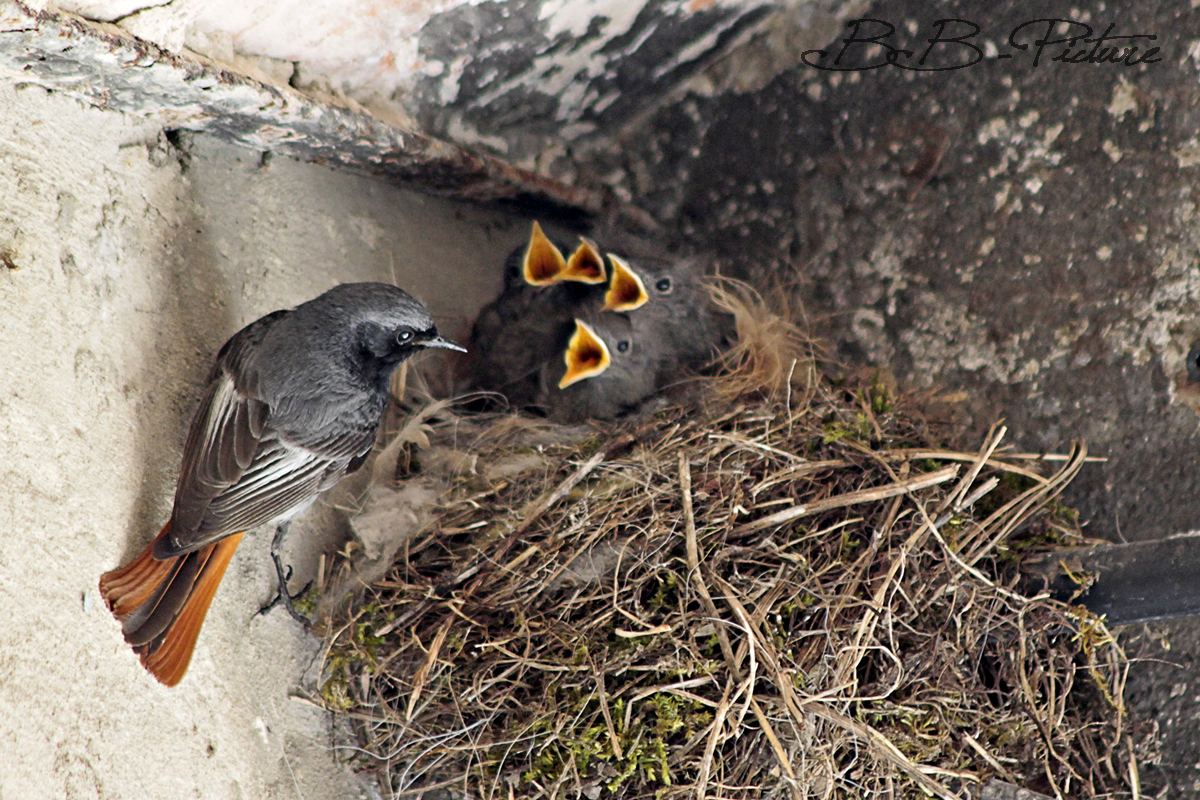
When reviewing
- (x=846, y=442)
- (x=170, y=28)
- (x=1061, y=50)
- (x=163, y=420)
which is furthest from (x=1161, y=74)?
(x=163, y=420)

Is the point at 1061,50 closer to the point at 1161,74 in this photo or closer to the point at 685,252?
the point at 1161,74

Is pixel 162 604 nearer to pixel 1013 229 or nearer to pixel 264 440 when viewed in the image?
pixel 264 440

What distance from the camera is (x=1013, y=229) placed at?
294 cm

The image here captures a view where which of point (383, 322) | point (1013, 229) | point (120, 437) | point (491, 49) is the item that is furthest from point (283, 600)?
point (1013, 229)

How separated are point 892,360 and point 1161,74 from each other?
88 centimetres

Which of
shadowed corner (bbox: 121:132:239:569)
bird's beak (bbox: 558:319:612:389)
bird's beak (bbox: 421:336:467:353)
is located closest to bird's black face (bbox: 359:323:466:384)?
bird's beak (bbox: 421:336:467:353)

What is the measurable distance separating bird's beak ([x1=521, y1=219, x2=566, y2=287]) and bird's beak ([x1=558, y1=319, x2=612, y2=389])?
28 centimetres

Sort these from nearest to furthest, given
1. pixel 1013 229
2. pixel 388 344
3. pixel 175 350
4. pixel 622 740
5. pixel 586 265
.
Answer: pixel 622 740 < pixel 175 350 < pixel 388 344 < pixel 1013 229 < pixel 586 265

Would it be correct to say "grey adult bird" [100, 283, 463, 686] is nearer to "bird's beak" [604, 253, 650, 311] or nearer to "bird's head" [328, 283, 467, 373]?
"bird's head" [328, 283, 467, 373]

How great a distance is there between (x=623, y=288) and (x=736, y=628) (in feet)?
3.66

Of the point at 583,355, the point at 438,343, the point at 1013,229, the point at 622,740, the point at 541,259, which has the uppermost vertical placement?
the point at 1013,229

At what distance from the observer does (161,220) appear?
2621 mm

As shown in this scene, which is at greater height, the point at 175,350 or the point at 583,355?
the point at 175,350

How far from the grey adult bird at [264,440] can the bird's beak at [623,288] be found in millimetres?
610
